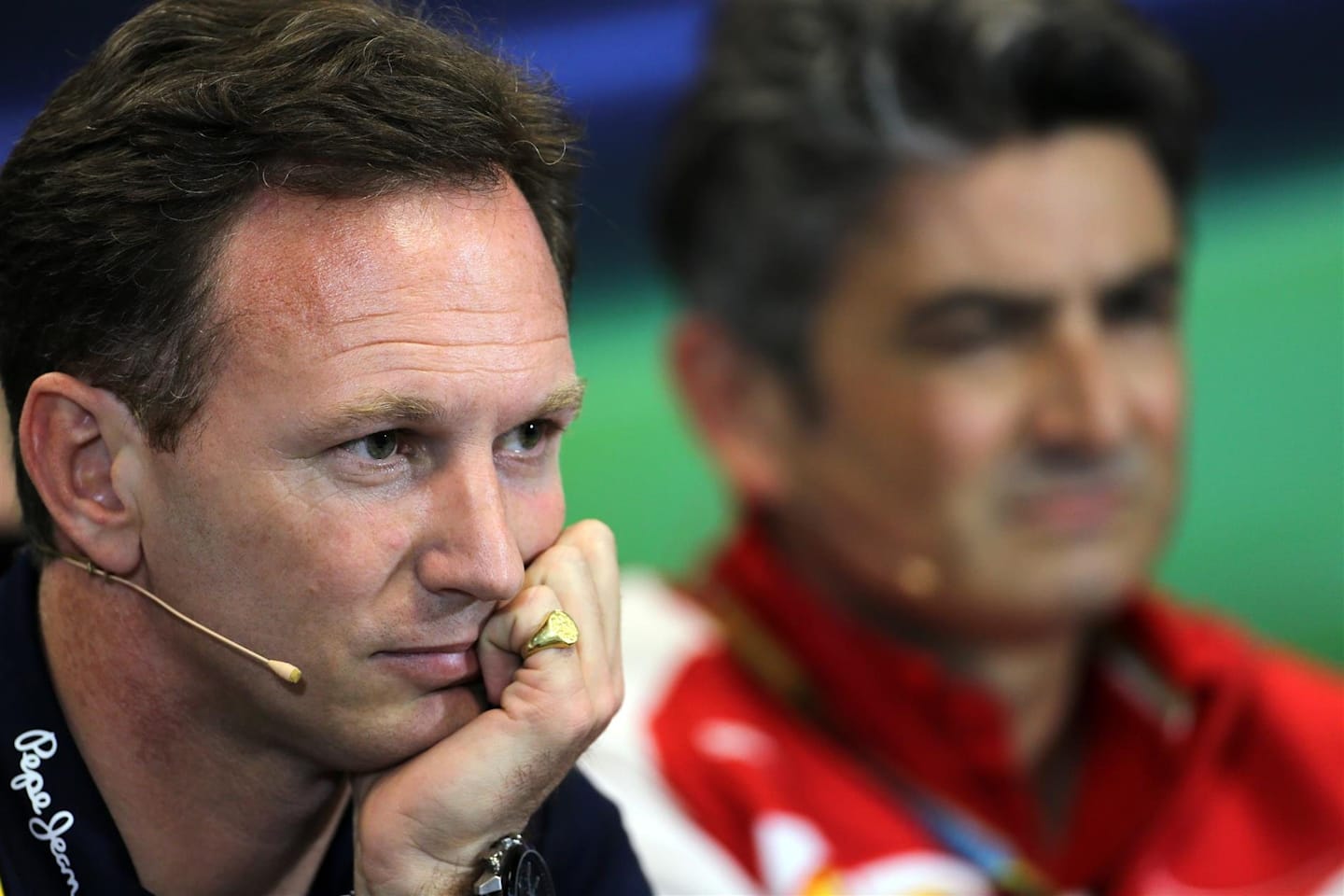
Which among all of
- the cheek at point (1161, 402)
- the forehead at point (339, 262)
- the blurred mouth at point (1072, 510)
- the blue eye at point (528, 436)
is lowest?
the blurred mouth at point (1072, 510)

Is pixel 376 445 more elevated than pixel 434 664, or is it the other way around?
pixel 376 445

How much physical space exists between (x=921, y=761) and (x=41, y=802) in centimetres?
164

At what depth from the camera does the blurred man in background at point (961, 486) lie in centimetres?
287

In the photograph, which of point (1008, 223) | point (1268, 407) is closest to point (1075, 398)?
point (1008, 223)

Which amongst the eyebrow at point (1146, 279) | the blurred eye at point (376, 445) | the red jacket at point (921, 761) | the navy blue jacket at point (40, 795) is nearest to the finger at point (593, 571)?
the blurred eye at point (376, 445)

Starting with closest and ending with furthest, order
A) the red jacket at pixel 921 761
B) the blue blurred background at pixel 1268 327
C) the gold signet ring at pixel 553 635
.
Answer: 1. the gold signet ring at pixel 553 635
2. the red jacket at pixel 921 761
3. the blue blurred background at pixel 1268 327

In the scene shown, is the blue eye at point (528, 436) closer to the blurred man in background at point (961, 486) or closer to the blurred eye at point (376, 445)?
the blurred eye at point (376, 445)

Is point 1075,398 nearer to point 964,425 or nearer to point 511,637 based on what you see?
point 964,425

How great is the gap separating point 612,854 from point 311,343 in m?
0.66

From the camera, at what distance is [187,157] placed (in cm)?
151

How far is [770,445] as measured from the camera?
310cm

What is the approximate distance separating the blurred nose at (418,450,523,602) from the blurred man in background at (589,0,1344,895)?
125 centimetres

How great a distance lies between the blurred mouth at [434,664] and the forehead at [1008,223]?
4.92 feet

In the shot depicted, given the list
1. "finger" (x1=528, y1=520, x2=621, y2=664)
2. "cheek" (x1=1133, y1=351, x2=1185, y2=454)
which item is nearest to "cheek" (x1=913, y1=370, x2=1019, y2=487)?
"cheek" (x1=1133, y1=351, x2=1185, y2=454)
